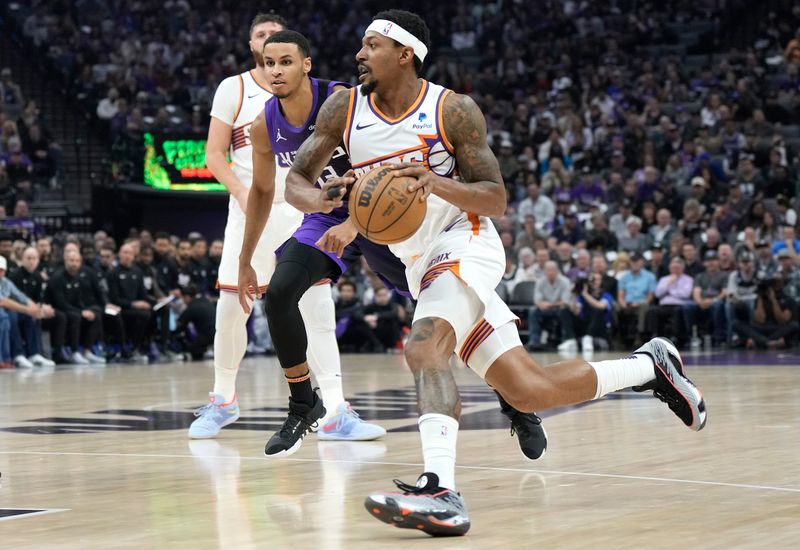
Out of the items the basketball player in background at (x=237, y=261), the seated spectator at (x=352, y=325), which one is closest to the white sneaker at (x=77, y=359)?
the seated spectator at (x=352, y=325)

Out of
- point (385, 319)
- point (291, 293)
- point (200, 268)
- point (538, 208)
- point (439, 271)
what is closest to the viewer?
point (439, 271)

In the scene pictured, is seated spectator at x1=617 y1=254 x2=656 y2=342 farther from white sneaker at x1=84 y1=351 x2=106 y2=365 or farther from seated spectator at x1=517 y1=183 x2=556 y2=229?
white sneaker at x1=84 y1=351 x2=106 y2=365

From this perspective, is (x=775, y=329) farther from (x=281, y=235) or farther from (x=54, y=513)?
(x=54, y=513)

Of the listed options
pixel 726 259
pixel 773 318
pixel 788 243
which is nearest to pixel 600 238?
pixel 726 259

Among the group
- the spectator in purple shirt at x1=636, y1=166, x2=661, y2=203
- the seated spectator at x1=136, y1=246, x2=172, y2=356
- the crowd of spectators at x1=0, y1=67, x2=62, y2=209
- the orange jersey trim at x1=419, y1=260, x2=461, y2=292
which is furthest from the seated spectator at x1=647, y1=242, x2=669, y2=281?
the orange jersey trim at x1=419, y1=260, x2=461, y2=292

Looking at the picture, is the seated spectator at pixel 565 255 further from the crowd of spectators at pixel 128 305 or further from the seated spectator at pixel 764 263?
Result: the seated spectator at pixel 764 263

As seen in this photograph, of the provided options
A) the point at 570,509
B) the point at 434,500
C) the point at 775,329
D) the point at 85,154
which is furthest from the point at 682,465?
the point at 85,154

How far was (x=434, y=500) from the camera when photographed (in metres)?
4.06

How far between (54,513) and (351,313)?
44.1 ft

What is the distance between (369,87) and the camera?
16.4 feet

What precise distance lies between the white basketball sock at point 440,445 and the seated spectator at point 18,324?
1197 cm

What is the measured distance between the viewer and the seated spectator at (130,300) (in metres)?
16.9

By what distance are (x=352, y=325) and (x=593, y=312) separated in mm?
3437

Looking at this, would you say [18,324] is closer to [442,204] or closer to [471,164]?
[442,204]
